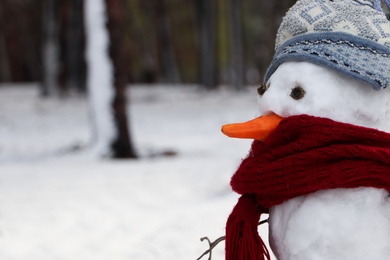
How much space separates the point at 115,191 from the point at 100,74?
2021mm

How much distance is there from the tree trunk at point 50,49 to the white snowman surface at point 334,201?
12979 mm

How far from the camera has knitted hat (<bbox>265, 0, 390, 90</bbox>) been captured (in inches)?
73.1

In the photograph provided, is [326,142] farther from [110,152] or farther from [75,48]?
[75,48]

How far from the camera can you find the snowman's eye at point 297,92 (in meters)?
1.91

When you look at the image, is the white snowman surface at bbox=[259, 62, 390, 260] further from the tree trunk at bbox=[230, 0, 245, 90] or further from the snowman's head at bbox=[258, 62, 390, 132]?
the tree trunk at bbox=[230, 0, 245, 90]

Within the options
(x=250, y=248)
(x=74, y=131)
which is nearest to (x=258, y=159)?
(x=250, y=248)

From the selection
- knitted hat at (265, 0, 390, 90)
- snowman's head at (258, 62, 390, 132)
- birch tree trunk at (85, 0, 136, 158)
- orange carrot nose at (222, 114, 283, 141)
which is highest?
knitted hat at (265, 0, 390, 90)

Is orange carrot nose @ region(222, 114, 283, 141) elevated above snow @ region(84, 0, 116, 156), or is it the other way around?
orange carrot nose @ region(222, 114, 283, 141)

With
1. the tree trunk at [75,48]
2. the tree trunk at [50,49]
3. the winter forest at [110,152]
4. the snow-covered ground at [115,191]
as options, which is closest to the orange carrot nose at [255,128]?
the winter forest at [110,152]

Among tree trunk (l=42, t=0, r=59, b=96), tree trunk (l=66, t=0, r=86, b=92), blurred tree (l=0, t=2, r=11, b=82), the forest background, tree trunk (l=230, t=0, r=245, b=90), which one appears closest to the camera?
tree trunk (l=42, t=0, r=59, b=96)

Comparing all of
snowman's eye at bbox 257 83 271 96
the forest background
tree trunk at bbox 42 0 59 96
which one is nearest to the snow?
the forest background

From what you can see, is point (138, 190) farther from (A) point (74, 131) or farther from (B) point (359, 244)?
(A) point (74, 131)

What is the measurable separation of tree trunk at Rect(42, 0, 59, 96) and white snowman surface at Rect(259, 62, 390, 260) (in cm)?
1298

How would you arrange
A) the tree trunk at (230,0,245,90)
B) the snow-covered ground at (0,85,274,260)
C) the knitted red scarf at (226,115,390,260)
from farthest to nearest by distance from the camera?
the tree trunk at (230,0,245,90) < the snow-covered ground at (0,85,274,260) < the knitted red scarf at (226,115,390,260)
